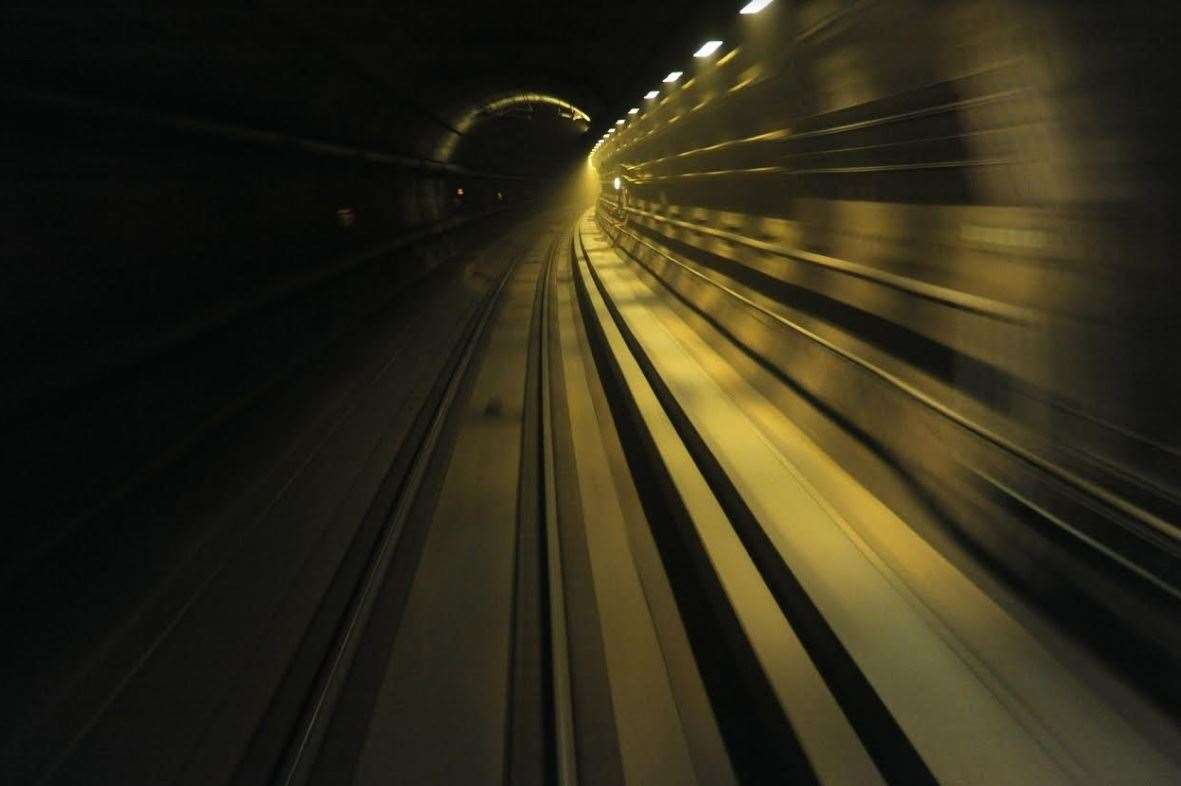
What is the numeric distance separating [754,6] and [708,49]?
1.88m

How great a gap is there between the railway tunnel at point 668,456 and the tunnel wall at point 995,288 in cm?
2

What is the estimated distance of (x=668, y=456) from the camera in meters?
4.18

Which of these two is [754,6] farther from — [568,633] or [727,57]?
[568,633]

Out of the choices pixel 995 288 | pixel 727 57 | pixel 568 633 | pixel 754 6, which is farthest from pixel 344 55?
pixel 995 288

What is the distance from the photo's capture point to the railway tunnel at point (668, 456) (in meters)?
2.06

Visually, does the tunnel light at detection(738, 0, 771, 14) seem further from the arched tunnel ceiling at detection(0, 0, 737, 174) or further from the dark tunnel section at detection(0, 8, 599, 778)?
the dark tunnel section at detection(0, 8, 599, 778)

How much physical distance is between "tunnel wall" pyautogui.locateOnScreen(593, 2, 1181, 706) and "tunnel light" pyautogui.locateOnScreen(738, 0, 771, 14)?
0.24 ft

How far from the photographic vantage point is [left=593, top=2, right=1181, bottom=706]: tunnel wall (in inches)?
78.2

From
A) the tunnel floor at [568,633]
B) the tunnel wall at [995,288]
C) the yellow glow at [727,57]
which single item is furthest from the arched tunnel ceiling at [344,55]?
the tunnel floor at [568,633]

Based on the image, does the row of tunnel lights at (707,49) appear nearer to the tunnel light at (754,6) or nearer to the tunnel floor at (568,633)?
the tunnel light at (754,6)

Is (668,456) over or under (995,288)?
under

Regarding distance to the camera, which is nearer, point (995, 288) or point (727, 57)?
point (995, 288)

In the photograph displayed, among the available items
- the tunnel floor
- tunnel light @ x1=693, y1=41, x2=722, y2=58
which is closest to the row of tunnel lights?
tunnel light @ x1=693, y1=41, x2=722, y2=58

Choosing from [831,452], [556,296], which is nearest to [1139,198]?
[831,452]
